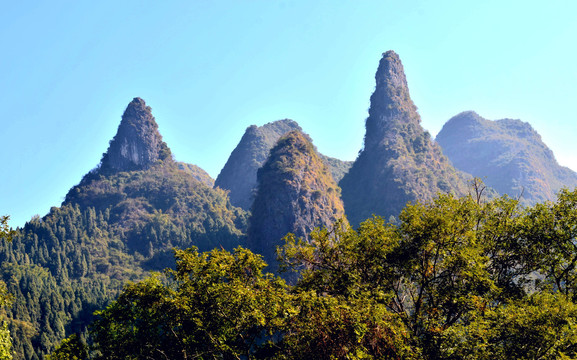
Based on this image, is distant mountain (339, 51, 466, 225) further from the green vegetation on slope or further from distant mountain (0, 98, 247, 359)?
the green vegetation on slope

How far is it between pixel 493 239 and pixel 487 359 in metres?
6.80

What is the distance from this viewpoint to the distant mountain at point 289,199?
487ft

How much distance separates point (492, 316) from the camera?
595 inches

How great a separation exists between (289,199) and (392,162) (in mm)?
49123

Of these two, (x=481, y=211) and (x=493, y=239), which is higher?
(x=481, y=211)

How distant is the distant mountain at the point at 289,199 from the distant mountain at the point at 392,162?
2327 centimetres

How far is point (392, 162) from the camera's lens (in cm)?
17738

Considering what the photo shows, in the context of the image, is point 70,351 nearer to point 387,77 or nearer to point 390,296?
point 390,296

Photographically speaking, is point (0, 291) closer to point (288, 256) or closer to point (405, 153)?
point (288, 256)

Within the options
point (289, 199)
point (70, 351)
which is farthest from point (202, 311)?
point (289, 199)

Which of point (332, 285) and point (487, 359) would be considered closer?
point (487, 359)

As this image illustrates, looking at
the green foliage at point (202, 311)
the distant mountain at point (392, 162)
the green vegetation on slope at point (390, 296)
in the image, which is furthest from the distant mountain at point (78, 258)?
the green vegetation on slope at point (390, 296)

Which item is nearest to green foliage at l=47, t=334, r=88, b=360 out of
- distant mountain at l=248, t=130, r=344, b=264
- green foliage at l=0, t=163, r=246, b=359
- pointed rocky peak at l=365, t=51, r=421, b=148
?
green foliage at l=0, t=163, r=246, b=359

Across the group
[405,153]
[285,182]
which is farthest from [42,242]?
[405,153]
